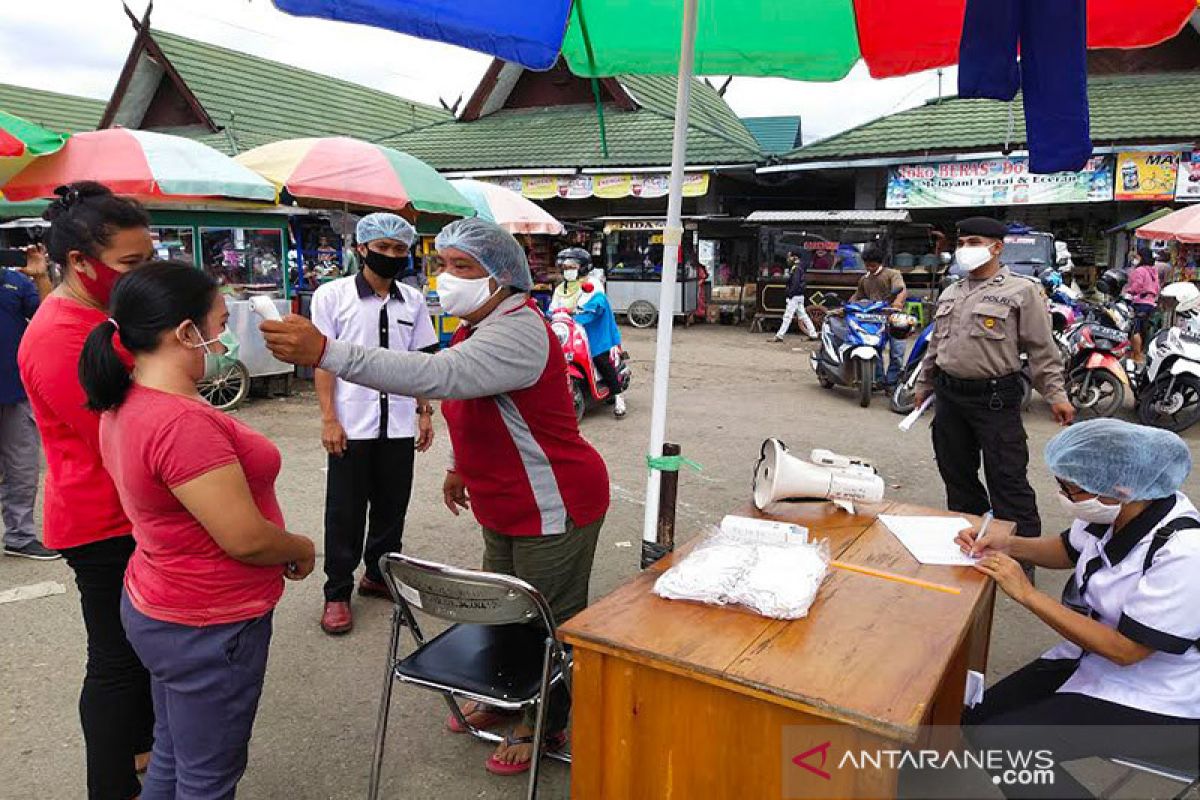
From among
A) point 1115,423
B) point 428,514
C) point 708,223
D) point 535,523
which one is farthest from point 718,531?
point 708,223

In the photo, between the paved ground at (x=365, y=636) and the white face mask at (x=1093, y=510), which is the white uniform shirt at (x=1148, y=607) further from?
the paved ground at (x=365, y=636)

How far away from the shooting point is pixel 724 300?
1666cm

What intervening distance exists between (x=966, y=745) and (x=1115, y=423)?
37.1 inches

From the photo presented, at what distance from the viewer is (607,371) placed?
778 centimetres

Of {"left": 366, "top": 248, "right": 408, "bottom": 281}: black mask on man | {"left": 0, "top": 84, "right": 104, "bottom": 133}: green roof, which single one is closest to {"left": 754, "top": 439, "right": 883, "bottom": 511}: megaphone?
{"left": 366, "top": 248, "right": 408, "bottom": 281}: black mask on man

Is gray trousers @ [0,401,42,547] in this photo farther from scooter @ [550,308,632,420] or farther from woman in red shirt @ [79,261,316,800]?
scooter @ [550,308,632,420]

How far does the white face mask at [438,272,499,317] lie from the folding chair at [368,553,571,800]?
73 centimetres

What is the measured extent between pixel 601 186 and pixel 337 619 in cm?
1349

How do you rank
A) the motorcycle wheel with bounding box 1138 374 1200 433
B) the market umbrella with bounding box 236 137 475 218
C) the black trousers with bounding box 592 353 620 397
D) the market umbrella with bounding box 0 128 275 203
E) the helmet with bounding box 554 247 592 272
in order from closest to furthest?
the market umbrella with bounding box 0 128 275 203 → the market umbrella with bounding box 236 137 475 218 → the motorcycle wheel with bounding box 1138 374 1200 433 → the black trousers with bounding box 592 353 620 397 → the helmet with bounding box 554 247 592 272

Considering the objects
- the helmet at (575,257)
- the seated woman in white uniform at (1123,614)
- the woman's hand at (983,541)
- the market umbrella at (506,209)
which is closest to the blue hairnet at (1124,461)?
the seated woman in white uniform at (1123,614)

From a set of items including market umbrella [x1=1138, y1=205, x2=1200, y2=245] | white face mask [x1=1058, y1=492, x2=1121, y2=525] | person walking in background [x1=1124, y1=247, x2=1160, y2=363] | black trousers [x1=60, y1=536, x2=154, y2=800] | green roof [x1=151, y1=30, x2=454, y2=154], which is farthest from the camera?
green roof [x1=151, y1=30, x2=454, y2=154]

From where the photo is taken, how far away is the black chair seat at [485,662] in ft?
7.45

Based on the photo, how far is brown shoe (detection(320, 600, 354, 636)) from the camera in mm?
3566

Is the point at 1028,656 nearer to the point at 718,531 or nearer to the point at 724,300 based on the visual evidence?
the point at 718,531
